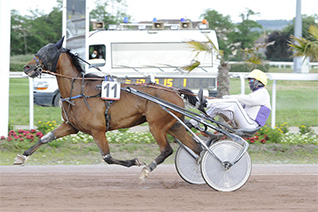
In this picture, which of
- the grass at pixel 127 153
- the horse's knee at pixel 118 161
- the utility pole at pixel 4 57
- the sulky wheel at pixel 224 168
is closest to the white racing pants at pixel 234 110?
the sulky wheel at pixel 224 168

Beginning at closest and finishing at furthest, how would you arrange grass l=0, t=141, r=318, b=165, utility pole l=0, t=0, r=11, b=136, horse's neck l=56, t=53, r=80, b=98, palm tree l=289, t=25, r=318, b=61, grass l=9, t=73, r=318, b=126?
horse's neck l=56, t=53, r=80, b=98, grass l=0, t=141, r=318, b=165, utility pole l=0, t=0, r=11, b=136, palm tree l=289, t=25, r=318, b=61, grass l=9, t=73, r=318, b=126

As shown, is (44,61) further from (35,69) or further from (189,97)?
(189,97)

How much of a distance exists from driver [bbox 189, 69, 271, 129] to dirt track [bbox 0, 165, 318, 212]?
894 mm

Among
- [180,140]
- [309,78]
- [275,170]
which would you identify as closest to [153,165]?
[180,140]

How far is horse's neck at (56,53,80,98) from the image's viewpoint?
7.64m

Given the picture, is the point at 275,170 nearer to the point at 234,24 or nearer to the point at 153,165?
the point at 153,165

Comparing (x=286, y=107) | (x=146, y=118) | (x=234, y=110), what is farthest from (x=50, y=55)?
(x=286, y=107)

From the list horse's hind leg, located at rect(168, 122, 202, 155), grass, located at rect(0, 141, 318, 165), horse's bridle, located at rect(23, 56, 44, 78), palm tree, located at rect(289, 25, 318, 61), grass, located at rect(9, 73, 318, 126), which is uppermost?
palm tree, located at rect(289, 25, 318, 61)

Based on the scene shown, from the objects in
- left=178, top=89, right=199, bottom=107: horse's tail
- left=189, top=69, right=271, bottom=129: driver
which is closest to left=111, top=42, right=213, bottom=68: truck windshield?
left=178, top=89, right=199, bottom=107: horse's tail

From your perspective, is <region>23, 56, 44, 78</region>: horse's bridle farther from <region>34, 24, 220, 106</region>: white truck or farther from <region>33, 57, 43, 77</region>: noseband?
<region>34, 24, 220, 106</region>: white truck

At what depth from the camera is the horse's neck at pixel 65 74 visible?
7.64 meters

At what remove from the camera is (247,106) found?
766cm

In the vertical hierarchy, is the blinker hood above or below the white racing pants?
above

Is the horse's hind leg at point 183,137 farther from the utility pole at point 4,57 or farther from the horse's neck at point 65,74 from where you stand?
the utility pole at point 4,57
